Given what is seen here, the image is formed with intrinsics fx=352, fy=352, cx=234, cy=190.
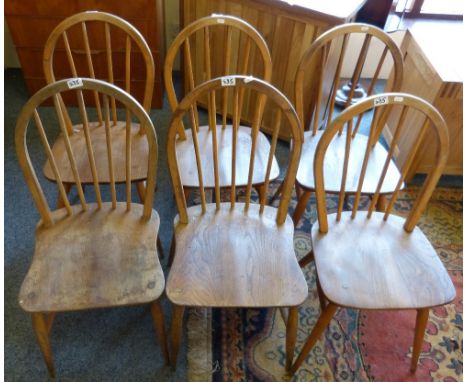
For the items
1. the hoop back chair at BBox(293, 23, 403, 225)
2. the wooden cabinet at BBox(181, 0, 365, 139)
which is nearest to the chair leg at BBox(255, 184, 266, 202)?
the hoop back chair at BBox(293, 23, 403, 225)

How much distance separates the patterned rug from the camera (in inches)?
47.1

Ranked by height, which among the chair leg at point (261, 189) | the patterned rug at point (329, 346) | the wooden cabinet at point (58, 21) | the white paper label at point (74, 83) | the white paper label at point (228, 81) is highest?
the white paper label at point (228, 81)

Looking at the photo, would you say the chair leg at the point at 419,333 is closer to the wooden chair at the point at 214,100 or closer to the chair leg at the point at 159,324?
the wooden chair at the point at 214,100

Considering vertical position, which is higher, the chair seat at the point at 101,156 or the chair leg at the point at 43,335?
the chair seat at the point at 101,156

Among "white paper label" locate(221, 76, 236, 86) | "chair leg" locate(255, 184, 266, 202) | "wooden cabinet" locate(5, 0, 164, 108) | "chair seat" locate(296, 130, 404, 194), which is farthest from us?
"wooden cabinet" locate(5, 0, 164, 108)

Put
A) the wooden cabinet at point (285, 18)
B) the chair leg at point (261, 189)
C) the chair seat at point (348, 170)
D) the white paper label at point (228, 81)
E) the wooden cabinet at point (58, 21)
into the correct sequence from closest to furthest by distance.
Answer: the white paper label at point (228, 81)
the chair leg at point (261, 189)
the chair seat at point (348, 170)
the wooden cabinet at point (285, 18)
the wooden cabinet at point (58, 21)

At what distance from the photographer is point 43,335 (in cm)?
100

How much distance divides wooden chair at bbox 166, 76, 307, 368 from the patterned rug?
11cm

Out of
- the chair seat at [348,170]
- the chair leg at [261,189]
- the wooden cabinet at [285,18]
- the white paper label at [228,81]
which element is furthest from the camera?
the wooden cabinet at [285,18]

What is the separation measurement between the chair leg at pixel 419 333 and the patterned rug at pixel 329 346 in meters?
0.05

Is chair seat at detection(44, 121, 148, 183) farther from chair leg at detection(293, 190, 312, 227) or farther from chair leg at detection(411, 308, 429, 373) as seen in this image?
chair leg at detection(411, 308, 429, 373)

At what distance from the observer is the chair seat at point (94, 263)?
0.91 metres

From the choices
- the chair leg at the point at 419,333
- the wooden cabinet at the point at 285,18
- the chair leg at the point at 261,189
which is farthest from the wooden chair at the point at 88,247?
the wooden cabinet at the point at 285,18

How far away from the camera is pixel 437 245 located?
5.25 feet
